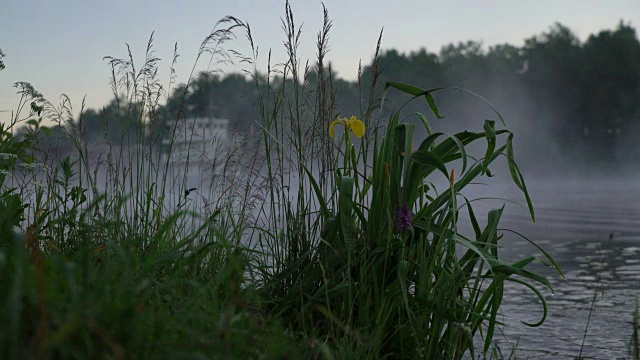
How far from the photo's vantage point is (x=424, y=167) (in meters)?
2.45

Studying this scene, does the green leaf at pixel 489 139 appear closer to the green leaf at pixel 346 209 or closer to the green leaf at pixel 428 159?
the green leaf at pixel 428 159

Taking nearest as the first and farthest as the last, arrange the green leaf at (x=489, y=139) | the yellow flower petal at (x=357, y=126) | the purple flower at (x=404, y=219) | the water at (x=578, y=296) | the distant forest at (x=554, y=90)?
the purple flower at (x=404, y=219) < the green leaf at (x=489, y=139) < the yellow flower petal at (x=357, y=126) < the water at (x=578, y=296) < the distant forest at (x=554, y=90)

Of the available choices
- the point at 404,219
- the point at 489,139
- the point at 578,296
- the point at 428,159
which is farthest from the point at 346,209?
the point at 578,296

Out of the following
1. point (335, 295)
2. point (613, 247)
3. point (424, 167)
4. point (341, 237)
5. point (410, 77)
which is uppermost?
point (410, 77)

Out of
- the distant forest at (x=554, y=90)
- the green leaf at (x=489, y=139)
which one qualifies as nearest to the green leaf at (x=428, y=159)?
the green leaf at (x=489, y=139)

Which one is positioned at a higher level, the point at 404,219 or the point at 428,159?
the point at 428,159

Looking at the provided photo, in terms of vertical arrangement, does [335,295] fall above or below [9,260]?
below

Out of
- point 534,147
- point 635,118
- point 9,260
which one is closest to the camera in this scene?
point 9,260

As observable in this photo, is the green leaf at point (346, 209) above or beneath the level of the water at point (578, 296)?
above

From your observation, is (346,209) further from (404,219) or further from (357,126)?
A: (357,126)

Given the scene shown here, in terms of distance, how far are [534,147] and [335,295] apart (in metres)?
40.0

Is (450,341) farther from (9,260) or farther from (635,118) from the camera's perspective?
(635,118)

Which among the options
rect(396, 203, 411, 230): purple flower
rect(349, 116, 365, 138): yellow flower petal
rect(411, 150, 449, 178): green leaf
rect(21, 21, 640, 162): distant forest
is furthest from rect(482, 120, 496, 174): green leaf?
rect(21, 21, 640, 162): distant forest

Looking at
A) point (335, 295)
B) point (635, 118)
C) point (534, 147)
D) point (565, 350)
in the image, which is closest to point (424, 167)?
point (335, 295)
